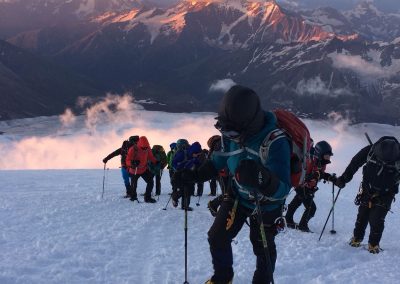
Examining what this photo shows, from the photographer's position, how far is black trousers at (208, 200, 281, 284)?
5.78 m

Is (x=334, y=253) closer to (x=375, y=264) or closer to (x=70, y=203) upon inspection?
(x=375, y=264)

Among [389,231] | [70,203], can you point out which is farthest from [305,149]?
[70,203]

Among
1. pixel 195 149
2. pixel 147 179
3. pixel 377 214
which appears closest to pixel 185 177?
pixel 377 214

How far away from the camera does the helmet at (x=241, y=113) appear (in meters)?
5.03

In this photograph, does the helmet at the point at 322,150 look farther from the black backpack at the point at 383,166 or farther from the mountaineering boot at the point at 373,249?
the mountaineering boot at the point at 373,249

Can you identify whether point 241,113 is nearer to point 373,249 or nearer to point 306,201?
point 373,249

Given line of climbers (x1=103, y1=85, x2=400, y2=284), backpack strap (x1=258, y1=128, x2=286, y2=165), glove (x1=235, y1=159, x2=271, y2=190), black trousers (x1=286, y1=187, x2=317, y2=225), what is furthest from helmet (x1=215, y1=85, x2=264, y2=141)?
black trousers (x1=286, y1=187, x2=317, y2=225)

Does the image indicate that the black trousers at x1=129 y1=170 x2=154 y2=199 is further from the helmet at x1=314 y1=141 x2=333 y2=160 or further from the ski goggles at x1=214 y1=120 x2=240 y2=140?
the ski goggles at x1=214 y1=120 x2=240 y2=140

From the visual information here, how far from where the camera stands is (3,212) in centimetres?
1153

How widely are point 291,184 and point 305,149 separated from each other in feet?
1.47

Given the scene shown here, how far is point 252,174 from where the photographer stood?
4.72 m

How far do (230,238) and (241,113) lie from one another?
176cm

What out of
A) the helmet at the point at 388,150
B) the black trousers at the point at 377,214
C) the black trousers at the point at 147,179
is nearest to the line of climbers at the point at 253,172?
the helmet at the point at 388,150

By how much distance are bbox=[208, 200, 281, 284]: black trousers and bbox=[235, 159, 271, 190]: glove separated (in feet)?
3.50
